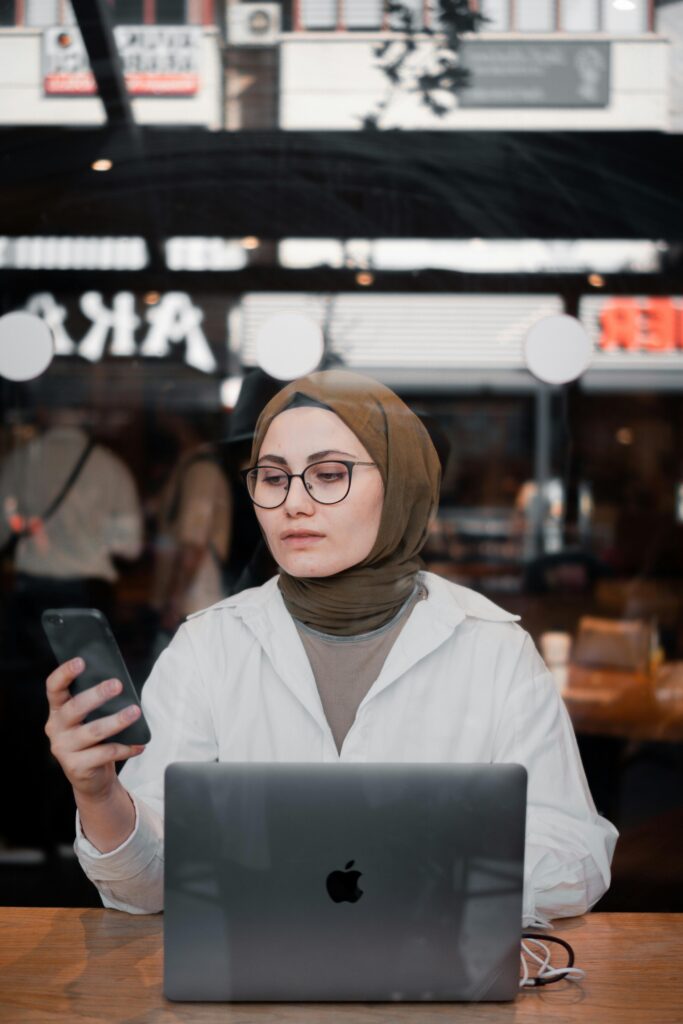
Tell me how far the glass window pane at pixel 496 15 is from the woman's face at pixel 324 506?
1.49 metres

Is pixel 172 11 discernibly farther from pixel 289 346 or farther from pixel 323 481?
pixel 323 481

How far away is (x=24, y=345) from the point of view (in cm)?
249

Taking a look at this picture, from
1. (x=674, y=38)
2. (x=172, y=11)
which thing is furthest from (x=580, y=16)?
(x=172, y=11)

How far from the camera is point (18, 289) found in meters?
3.09

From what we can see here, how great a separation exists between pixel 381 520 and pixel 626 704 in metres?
2.39

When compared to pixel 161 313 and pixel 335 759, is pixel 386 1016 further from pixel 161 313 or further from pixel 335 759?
pixel 161 313

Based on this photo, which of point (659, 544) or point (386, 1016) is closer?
point (386, 1016)

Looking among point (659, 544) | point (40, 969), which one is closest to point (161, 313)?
point (40, 969)

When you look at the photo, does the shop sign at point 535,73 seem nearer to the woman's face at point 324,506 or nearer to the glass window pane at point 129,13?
the glass window pane at point 129,13

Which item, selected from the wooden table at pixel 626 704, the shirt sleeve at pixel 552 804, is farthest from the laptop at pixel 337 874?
the wooden table at pixel 626 704

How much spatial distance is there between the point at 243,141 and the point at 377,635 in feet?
5.41

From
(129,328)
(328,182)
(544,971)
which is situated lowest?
(544,971)

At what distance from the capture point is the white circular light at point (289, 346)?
2.09m

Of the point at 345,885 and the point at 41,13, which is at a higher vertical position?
the point at 41,13
